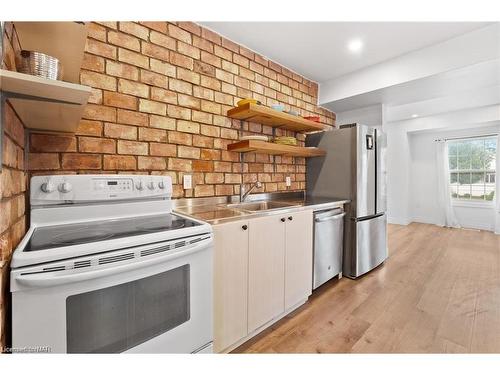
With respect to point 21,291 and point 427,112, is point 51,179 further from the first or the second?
point 427,112

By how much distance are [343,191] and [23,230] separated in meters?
2.64

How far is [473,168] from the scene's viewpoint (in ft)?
15.8

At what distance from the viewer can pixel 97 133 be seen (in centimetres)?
141

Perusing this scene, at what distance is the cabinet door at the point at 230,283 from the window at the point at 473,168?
5.95 meters

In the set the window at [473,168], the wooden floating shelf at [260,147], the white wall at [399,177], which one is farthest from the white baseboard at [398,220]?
the wooden floating shelf at [260,147]

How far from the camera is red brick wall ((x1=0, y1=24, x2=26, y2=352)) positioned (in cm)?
70

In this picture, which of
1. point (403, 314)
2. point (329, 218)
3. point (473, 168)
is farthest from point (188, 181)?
point (473, 168)

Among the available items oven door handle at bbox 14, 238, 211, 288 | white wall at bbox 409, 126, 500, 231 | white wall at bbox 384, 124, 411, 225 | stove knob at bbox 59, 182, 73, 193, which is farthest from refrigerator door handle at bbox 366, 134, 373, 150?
white wall at bbox 409, 126, 500, 231

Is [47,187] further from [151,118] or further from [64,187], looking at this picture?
[151,118]

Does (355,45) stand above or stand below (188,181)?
above

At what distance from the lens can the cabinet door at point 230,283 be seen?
1.31 metres

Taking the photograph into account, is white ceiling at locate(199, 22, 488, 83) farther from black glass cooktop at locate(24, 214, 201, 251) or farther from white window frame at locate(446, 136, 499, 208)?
white window frame at locate(446, 136, 499, 208)

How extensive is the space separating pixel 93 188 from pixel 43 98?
57 centimetres

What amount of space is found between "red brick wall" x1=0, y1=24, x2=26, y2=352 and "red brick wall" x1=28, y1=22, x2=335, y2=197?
30cm
